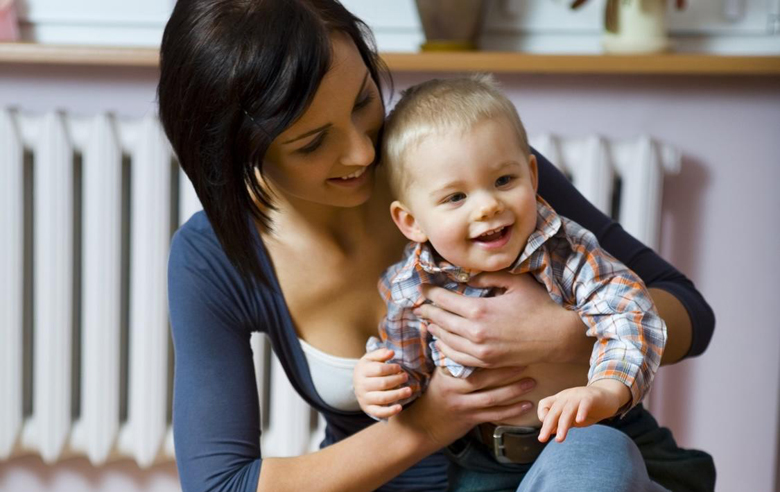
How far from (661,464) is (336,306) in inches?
19.0

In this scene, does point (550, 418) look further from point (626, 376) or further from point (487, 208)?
point (487, 208)

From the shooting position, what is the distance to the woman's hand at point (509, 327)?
1035 millimetres

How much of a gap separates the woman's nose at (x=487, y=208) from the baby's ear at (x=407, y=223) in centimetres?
10

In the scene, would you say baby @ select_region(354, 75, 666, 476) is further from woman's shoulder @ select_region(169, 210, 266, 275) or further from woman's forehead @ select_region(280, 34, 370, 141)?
woman's shoulder @ select_region(169, 210, 266, 275)

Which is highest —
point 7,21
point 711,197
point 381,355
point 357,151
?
point 357,151

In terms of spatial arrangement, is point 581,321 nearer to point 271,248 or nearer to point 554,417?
point 554,417

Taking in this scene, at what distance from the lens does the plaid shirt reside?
37.3 inches

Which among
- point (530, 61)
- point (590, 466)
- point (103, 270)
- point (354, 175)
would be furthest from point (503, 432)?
point (103, 270)

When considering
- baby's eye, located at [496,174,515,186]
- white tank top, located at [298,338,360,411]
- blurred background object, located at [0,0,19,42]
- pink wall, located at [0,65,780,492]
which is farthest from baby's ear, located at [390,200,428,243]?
blurred background object, located at [0,0,19,42]

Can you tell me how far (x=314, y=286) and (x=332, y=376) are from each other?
13 centimetres

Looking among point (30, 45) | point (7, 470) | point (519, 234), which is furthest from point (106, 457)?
point (519, 234)

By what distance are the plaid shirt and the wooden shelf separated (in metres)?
0.78

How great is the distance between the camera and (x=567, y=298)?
1.07 m

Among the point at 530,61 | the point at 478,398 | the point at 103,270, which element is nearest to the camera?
the point at 478,398
